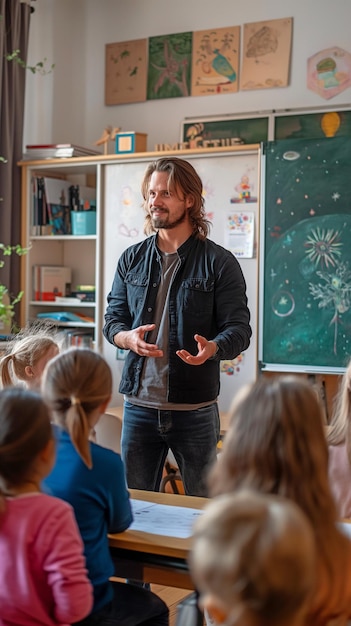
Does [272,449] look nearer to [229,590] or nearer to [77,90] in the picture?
[229,590]

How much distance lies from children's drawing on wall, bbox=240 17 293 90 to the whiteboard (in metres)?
0.63

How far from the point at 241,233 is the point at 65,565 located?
11.0 ft

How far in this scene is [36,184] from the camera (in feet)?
17.5

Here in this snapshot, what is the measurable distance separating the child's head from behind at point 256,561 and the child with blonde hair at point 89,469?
2.79 feet

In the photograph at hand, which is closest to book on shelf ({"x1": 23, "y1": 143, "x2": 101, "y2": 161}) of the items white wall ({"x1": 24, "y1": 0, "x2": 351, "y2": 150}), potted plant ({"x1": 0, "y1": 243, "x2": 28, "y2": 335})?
white wall ({"x1": 24, "y1": 0, "x2": 351, "y2": 150})

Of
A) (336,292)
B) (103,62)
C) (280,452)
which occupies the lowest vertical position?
(280,452)

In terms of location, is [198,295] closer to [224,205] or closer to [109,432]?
[109,432]

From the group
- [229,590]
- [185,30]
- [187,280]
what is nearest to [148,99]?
[185,30]

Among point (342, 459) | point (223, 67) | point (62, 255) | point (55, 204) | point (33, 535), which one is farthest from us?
point (62, 255)

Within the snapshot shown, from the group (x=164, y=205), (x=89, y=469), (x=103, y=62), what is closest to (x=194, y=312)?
(x=164, y=205)

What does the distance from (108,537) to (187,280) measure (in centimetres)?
101

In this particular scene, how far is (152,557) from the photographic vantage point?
5.83 feet

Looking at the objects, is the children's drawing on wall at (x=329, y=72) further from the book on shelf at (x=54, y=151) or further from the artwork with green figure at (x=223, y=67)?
the book on shelf at (x=54, y=151)

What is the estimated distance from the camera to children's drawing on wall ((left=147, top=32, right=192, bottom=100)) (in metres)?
5.25
